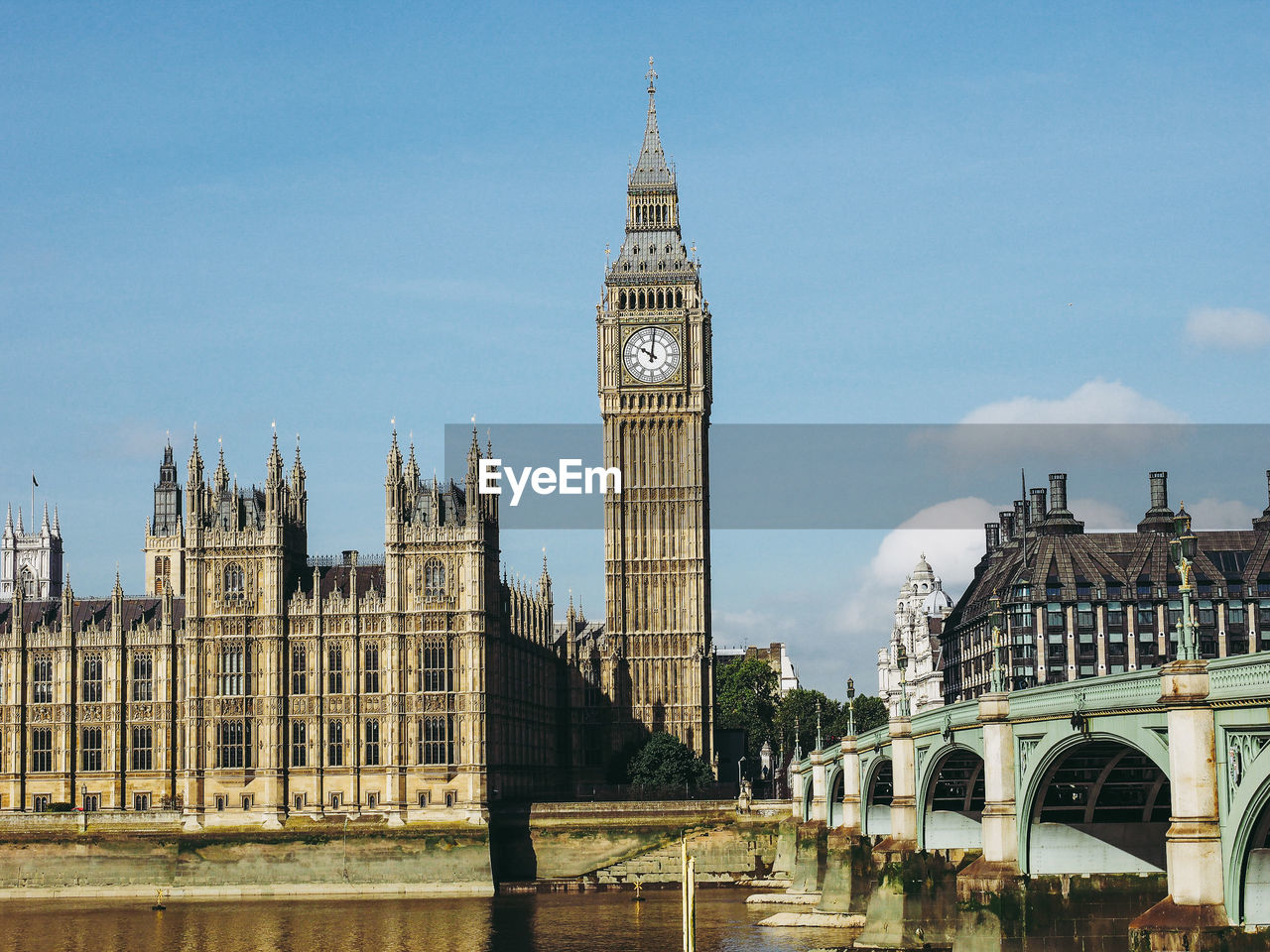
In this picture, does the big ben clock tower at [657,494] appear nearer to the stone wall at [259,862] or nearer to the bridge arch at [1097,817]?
the stone wall at [259,862]

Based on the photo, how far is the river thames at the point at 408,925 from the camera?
9531 cm

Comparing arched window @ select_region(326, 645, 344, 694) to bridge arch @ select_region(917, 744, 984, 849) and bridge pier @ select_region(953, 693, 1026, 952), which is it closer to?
bridge arch @ select_region(917, 744, 984, 849)

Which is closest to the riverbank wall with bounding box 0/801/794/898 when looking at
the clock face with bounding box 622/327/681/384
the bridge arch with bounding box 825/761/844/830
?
→ the bridge arch with bounding box 825/761/844/830

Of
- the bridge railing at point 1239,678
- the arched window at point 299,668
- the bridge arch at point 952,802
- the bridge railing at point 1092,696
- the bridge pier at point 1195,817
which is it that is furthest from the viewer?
the arched window at point 299,668

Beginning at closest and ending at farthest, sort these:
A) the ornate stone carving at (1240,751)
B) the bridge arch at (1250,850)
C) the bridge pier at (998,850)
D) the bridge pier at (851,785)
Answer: the bridge arch at (1250,850) < the ornate stone carving at (1240,751) < the bridge pier at (998,850) < the bridge pier at (851,785)

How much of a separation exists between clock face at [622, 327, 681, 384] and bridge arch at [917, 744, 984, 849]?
2897 inches

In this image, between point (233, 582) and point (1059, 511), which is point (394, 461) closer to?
point (233, 582)

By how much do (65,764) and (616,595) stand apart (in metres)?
47.4

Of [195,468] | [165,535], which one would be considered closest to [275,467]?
[195,468]

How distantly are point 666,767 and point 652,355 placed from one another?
3575 centimetres

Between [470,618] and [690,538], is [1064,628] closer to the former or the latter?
[690,538]

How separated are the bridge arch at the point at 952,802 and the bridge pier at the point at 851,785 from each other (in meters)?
10.2

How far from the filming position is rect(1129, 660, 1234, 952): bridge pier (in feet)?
160

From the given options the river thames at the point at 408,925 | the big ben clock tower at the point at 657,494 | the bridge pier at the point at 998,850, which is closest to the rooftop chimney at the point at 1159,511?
the big ben clock tower at the point at 657,494
